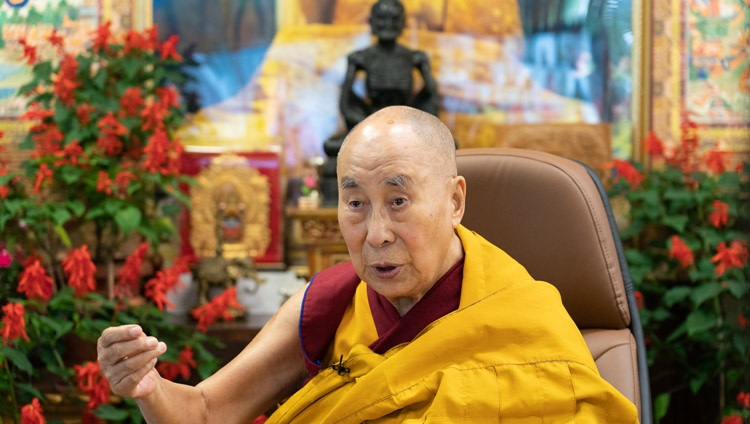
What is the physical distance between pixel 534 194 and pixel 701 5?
274 cm

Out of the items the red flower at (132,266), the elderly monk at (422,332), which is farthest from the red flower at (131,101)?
the elderly monk at (422,332)

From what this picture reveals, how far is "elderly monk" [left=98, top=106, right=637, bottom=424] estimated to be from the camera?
1.50 meters

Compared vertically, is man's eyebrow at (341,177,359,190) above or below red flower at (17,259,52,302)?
above

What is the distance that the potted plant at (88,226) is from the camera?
9.63 ft

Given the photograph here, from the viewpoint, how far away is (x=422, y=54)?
164 inches

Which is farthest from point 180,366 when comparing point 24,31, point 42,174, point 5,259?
point 24,31

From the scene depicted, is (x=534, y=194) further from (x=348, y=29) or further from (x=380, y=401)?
(x=348, y=29)

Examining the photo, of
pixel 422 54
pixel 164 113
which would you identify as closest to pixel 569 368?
pixel 164 113

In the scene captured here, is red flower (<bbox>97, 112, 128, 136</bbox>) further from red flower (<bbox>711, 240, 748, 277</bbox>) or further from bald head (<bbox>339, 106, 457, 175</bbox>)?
red flower (<bbox>711, 240, 748, 277</bbox>)

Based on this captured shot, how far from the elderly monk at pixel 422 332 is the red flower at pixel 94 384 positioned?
3.93 feet

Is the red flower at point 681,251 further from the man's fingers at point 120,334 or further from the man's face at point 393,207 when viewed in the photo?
the man's fingers at point 120,334

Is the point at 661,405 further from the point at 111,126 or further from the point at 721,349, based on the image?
the point at 111,126

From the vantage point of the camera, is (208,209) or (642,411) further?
(208,209)

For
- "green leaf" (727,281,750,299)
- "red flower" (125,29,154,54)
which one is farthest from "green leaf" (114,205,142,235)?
"green leaf" (727,281,750,299)
